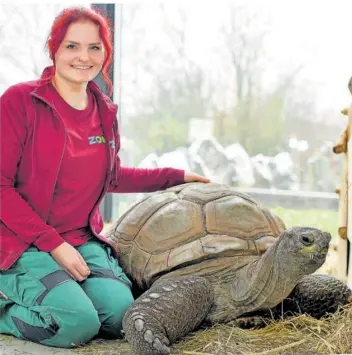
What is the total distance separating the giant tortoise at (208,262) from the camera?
1712mm

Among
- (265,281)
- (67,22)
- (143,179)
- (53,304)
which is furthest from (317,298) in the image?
(67,22)

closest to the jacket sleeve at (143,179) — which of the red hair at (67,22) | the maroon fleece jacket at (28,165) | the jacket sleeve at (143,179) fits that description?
the jacket sleeve at (143,179)

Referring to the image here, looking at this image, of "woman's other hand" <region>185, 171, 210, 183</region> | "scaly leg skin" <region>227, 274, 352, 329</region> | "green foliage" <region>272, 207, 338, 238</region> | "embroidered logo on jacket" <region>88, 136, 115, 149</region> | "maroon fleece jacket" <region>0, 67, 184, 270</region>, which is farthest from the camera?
"green foliage" <region>272, 207, 338, 238</region>

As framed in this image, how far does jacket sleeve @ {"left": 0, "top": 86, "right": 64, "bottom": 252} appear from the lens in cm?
171

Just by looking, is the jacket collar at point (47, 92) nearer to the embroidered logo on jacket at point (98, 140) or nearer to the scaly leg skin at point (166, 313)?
the embroidered logo on jacket at point (98, 140)

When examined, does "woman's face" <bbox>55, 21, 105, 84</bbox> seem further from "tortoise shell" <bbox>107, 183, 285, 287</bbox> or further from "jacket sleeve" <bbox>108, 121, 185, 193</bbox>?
"tortoise shell" <bbox>107, 183, 285, 287</bbox>

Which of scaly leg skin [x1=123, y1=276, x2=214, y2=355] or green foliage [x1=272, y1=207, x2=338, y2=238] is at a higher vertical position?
green foliage [x1=272, y1=207, x2=338, y2=238]

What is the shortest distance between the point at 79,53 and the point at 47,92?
6.5 inches

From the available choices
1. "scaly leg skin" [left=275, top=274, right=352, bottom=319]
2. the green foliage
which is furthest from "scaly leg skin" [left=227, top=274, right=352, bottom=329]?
the green foliage

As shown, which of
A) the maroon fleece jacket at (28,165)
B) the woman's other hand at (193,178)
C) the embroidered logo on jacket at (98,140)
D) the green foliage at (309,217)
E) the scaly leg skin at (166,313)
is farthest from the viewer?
the green foliage at (309,217)

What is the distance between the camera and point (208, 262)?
1965 millimetres

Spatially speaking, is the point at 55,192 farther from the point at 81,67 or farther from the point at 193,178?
the point at 193,178

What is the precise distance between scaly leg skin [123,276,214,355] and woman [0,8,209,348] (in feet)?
0.51

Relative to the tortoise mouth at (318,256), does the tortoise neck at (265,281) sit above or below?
below
